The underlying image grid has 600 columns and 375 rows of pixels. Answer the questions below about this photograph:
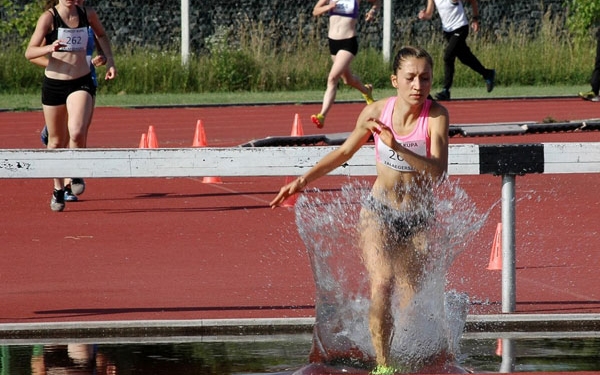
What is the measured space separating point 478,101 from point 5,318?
56.1 feet

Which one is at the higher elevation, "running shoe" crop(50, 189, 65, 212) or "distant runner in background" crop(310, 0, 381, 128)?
"distant runner in background" crop(310, 0, 381, 128)

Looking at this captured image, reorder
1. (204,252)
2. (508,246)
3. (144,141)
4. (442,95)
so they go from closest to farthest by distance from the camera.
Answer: (508,246)
(204,252)
(144,141)
(442,95)

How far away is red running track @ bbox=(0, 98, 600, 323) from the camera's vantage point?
358 inches

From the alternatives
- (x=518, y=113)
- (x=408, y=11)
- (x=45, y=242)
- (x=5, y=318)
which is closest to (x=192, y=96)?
(x=518, y=113)

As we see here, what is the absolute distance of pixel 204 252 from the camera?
11023mm

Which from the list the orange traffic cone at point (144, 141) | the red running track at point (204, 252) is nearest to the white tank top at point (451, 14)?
the red running track at point (204, 252)

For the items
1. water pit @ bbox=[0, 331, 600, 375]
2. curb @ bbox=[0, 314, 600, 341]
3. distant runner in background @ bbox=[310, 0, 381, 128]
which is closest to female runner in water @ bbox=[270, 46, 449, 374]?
water pit @ bbox=[0, 331, 600, 375]

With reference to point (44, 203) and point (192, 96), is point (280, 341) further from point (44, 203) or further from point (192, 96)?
point (192, 96)

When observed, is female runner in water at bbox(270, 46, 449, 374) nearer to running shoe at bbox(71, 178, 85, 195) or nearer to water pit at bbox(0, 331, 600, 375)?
water pit at bbox(0, 331, 600, 375)

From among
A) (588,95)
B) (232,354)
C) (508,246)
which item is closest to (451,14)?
(588,95)

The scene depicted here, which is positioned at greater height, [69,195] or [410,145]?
[410,145]

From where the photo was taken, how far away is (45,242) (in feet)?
37.7

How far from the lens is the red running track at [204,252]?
9094 millimetres

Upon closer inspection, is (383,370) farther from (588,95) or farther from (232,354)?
(588,95)
